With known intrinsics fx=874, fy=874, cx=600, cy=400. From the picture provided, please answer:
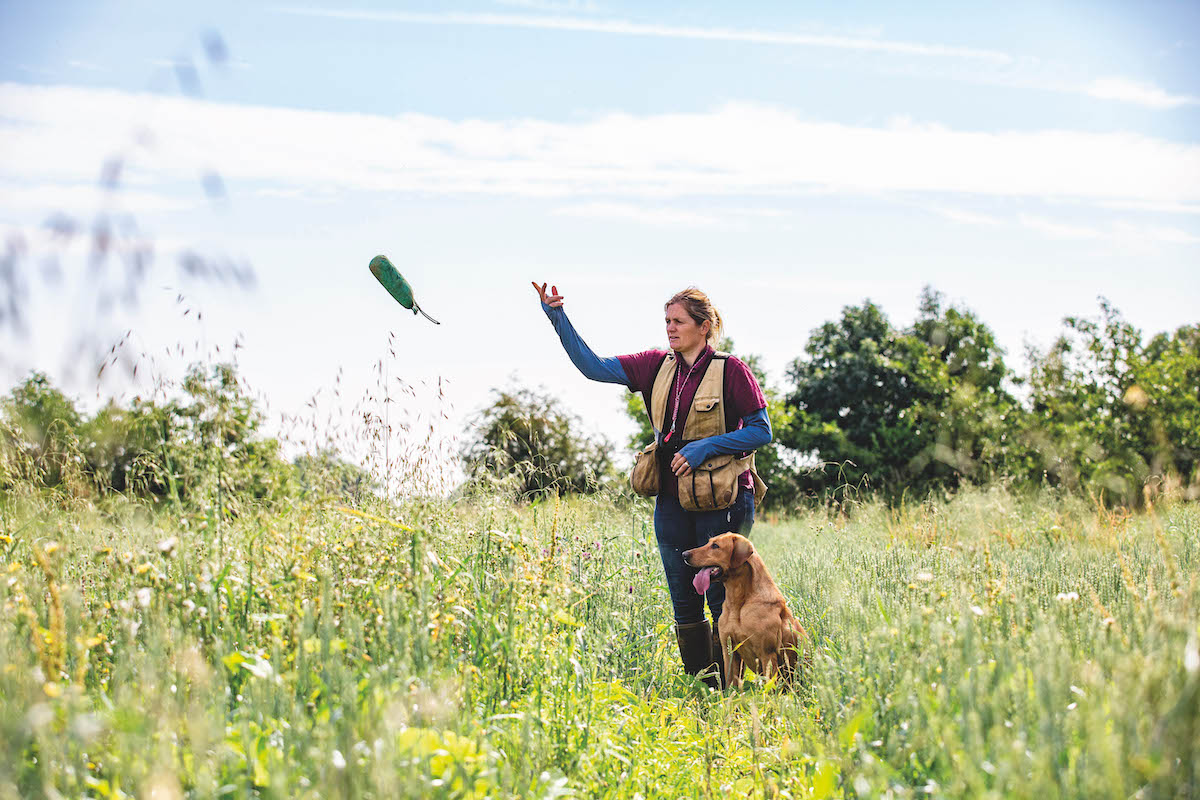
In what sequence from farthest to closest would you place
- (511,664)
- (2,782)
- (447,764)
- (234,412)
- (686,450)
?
(686,450)
(234,412)
(511,664)
(447,764)
(2,782)

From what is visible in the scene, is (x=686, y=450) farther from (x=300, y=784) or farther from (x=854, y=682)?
(x=300, y=784)

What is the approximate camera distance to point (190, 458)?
3.71 metres

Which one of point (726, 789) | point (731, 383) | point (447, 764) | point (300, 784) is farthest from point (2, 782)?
point (731, 383)

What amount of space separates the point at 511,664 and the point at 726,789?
0.98 m

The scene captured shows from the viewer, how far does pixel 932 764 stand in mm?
2699

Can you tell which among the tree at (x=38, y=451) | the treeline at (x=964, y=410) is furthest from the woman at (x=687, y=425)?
the treeline at (x=964, y=410)

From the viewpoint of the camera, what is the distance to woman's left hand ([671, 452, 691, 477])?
4.71 metres

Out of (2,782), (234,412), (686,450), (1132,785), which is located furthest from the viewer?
(686,450)

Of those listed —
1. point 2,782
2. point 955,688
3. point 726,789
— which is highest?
point 2,782

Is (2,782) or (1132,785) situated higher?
(2,782)

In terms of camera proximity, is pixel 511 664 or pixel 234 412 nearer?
pixel 511 664

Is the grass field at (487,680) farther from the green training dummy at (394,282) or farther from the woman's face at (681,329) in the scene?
the woman's face at (681,329)

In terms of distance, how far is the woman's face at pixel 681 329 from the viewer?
16.2 feet

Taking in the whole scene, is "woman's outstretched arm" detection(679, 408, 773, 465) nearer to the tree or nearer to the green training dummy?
the green training dummy
